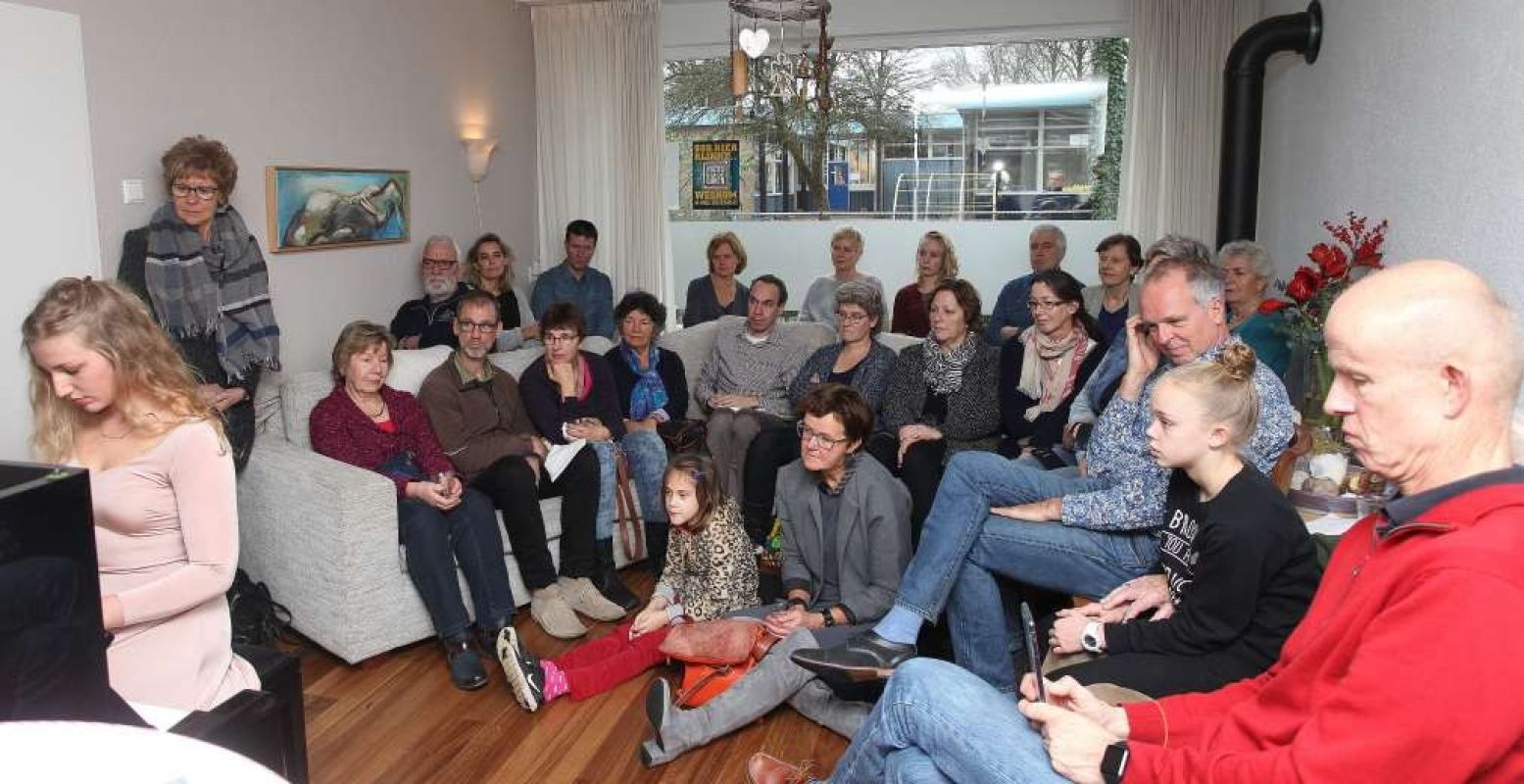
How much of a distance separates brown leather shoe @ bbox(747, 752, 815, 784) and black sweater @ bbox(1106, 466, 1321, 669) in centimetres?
97

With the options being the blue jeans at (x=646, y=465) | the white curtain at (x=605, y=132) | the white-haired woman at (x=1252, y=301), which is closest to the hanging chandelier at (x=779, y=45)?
the blue jeans at (x=646, y=465)

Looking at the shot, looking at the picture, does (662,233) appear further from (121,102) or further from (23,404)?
(23,404)

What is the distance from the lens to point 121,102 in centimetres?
376

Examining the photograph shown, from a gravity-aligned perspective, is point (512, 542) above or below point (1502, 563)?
below

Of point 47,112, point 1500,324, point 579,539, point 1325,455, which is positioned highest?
point 47,112

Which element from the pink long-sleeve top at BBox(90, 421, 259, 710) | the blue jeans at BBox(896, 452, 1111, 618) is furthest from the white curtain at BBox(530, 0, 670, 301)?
the pink long-sleeve top at BBox(90, 421, 259, 710)

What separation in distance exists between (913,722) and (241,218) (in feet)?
11.1

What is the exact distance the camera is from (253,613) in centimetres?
360

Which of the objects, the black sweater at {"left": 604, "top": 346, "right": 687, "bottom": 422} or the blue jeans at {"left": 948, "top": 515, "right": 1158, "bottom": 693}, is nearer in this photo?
the blue jeans at {"left": 948, "top": 515, "right": 1158, "bottom": 693}

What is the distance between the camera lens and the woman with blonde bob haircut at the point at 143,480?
1927 mm

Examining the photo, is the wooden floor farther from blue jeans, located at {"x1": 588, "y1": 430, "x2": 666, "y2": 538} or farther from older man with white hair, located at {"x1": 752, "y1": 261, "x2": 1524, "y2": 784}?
older man with white hair, located at {"x1": 752, "y1": 261, "x2": 1524, "y2": 784}

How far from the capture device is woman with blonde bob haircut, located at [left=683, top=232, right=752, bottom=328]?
19.3 feet

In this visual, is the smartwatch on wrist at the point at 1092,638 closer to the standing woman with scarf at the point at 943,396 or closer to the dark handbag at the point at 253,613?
the standing woman with scarf at the point at 943,396

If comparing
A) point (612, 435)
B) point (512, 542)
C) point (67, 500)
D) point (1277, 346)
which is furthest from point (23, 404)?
point (1277, 346)
